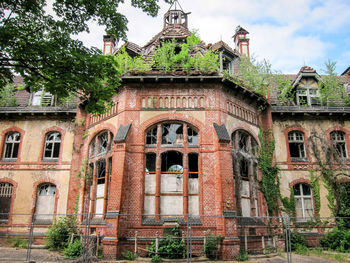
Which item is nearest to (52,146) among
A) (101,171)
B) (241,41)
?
(101,171)

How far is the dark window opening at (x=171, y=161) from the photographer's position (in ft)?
46.4

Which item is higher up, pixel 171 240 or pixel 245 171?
pixel 245 171

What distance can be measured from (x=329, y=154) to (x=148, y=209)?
13.1m

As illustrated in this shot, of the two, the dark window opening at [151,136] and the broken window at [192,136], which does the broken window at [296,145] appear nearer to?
the broken window at [192,136]

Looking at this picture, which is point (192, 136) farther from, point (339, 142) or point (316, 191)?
point (339, 142)

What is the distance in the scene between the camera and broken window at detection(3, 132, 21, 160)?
64.0ft

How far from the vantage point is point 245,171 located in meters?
16.0

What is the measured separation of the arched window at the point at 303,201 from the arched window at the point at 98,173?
12084 millimetres

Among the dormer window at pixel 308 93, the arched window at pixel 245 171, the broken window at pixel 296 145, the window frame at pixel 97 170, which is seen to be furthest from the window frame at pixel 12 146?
the dormer window at pixel 308 93

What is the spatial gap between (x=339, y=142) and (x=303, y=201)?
5138 millimetres

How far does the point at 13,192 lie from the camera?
18.3m

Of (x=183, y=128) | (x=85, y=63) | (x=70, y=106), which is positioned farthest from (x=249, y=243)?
(x=70, y=106)

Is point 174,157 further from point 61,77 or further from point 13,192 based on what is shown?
point 13,192

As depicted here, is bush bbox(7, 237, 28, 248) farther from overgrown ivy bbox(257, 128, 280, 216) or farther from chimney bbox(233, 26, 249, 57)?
chimney bbox(233, 26, 249, 57)
